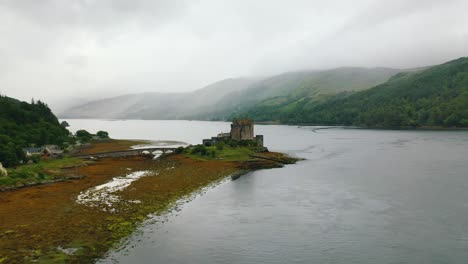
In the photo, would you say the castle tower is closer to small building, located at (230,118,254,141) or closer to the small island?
small building, located at (230,118,254,141)

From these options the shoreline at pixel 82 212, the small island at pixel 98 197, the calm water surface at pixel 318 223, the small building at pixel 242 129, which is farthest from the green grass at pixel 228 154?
the calm water surface at pixel 318 223

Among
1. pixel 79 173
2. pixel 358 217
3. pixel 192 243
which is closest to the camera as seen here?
pixel 192 243

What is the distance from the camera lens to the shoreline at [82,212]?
40219 mm

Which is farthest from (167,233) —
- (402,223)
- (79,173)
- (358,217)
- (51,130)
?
(51,130)

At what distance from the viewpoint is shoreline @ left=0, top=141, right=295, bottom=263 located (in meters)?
40.2

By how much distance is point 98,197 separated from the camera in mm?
66250

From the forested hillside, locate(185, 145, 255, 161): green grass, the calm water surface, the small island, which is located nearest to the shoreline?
the small island

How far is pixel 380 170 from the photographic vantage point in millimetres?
104000

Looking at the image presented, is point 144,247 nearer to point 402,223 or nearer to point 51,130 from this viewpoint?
point 402,223

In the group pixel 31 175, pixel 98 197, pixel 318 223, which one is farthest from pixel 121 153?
pixel 318 223

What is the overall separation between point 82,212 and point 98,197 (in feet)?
36.2

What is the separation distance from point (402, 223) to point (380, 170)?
178ft

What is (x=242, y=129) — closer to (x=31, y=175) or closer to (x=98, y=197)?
(x=31, y=175)

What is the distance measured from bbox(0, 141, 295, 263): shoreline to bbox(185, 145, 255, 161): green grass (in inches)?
692
